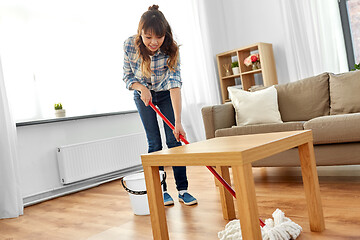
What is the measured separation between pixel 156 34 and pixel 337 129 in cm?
113

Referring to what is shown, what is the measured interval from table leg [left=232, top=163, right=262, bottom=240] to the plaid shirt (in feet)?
3.43

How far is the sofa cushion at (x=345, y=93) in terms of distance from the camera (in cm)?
241

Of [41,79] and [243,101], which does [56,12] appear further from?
[243,101]

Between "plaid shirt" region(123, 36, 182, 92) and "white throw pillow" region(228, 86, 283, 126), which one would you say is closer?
"plaid shirt" region(123, 36, 182, 92)

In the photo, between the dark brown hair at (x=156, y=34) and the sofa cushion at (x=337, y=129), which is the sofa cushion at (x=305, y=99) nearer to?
the sofa cushion at (x=337, y=129)

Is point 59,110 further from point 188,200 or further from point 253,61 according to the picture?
point 253,61

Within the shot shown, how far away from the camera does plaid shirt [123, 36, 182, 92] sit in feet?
6.61

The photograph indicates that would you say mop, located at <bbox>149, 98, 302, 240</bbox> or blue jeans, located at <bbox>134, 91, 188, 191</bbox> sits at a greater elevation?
blue jeans, located at <bbox>134, 91, 188, 191</bbox>

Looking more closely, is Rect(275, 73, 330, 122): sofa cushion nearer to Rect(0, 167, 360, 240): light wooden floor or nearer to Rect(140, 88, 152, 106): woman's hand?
Rect(0, 167, 360, 240): light wooden floor

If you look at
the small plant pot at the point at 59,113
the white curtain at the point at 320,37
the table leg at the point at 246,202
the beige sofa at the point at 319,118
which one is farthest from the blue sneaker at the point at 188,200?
the white curtain at the point at 320,37

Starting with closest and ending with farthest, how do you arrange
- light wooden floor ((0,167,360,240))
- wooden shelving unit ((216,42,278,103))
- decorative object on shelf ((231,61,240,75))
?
light wooden floor ((0,167,360,240)) → wooden shelving unit ((216,42,278,103)) → decorative object on shelf ((231,61,240,75))

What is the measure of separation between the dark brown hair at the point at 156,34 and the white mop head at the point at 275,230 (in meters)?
0.98

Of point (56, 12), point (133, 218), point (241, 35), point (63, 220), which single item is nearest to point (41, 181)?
point (63, 220)

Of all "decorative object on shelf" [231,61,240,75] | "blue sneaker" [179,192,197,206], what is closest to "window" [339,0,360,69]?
"decorative object on shelf" [231,61,240,75]
